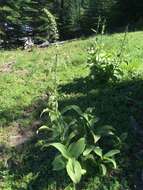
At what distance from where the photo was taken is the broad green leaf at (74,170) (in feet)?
22.4

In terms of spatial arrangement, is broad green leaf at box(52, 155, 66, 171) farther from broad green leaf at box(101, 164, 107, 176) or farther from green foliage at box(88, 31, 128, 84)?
green foliage at box(88, 31, 128, 84)

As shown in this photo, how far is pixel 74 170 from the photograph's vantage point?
6.91 m

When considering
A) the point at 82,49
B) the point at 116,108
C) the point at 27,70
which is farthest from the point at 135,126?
the point at 82,49

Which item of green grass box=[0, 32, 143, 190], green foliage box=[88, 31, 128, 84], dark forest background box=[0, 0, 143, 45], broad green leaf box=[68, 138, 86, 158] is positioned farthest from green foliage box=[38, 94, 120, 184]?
dark forest background box=[0, 0, 143, 45]

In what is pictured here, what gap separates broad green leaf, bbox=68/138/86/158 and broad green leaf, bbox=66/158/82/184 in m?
0.12

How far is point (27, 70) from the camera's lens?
1277 cm

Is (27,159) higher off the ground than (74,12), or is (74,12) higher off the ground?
(27,159)

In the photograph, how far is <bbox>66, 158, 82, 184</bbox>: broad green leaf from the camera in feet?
22.4

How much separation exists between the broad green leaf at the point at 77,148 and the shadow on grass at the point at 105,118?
44cm

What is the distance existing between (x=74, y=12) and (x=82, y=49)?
1960 inches

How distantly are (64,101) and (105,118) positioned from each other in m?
1.40

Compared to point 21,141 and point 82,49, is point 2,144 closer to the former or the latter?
point 21,141

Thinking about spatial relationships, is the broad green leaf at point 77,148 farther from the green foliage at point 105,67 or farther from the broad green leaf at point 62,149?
the green foliage at point 105,67

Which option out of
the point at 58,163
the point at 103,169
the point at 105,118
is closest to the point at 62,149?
the point at 58,163
